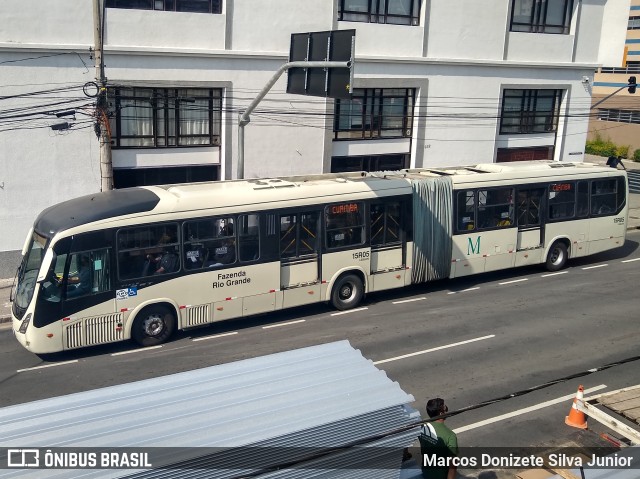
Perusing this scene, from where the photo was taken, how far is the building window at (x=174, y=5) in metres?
21.9

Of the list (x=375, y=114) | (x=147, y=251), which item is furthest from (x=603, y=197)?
(x=147, y=251)

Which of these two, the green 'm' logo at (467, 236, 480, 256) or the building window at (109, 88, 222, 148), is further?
the building window at (109, 88, 222, 148)

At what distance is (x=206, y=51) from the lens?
23000mm

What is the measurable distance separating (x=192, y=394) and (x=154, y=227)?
8.38 metres

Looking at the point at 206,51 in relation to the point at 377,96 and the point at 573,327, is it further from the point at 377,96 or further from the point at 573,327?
the point at 573,327

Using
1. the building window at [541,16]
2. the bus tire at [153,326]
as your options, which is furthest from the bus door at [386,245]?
the building window at [541,16]

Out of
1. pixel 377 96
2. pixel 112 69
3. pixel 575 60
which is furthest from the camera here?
pixel 575 60

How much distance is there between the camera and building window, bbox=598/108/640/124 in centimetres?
5341

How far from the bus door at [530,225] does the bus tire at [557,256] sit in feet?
2.02

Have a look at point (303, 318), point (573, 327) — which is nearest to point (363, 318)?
point (303, 318)

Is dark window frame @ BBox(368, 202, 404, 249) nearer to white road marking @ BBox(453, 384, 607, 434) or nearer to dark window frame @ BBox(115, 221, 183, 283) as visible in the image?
dark window frame @ BBox(115, 221, 183, 283)

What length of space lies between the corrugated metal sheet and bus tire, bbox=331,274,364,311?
32.3 ft

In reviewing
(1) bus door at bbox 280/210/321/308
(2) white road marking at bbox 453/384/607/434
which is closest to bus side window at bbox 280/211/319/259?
(1) bus door at bbox 280/210/321/308

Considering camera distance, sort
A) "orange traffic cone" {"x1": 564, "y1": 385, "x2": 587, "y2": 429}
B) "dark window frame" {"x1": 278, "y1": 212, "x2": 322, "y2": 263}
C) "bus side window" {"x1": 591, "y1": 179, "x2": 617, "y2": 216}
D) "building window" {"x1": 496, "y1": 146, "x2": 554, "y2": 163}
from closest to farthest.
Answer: "orange traffic cone" {"x1": 564, "y1": 385, "x2": 587, "y2": 429}, "dark window frame" {"x1": 278, "y1": 212, "x2": 322, "y2": 263}, "bus side window" {"x1": 591, "y1": 179, "x2": 617, "y2": 216}, "building window" {"x1": 496, "y1": 146, "x2": 554, "y2": 163}
